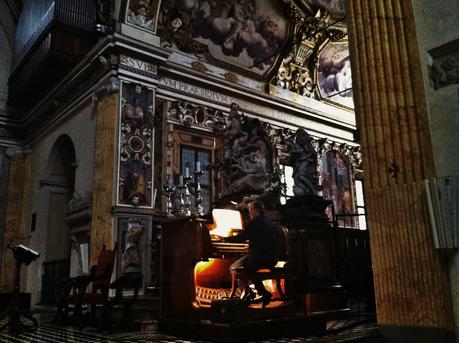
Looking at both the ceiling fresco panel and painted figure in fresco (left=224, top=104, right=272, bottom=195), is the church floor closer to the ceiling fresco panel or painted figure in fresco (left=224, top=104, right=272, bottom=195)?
painted figure in fresco (left=224, top=104, right=272, bottom=195)

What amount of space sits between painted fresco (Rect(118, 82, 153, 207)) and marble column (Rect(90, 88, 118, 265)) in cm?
19

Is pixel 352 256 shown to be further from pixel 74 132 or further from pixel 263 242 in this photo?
pixel 74 132

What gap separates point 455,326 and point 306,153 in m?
5.00

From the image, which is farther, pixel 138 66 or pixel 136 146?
pixel 138 66

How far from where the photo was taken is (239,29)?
13.5 metres

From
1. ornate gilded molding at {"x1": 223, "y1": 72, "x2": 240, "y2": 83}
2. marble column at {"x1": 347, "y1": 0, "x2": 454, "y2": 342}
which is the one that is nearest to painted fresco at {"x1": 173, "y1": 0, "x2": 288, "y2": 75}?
ornate gilded molding at {"x1": 223, "y1": 72, "x2": 240, "y2": 83}

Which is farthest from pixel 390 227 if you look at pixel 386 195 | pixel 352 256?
pixel 352 256

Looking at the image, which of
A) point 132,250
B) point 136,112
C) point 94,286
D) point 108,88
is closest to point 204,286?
point 94,286

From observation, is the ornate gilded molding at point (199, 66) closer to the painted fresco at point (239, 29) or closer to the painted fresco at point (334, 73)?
the painted fresco at point (239, 29)

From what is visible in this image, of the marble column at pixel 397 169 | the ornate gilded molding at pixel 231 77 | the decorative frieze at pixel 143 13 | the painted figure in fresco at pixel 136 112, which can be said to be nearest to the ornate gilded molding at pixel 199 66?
the ornate gilded molding at pixel 231 77

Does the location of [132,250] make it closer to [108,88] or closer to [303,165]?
[108,88]

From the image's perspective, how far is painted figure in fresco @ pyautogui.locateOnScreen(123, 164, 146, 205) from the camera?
31.7ft

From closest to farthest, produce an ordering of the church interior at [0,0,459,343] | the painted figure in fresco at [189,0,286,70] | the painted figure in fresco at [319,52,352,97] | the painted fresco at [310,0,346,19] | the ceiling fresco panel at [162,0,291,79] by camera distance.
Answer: the church interior at [0,0,459,343] < the ceiling fresco panel at [162,0,291,79] < the painted figure in fresco at [189,0,286,70] < the painted fresco at [310,0,346,19] < the painted figure in fresco at [319,52,352,97]

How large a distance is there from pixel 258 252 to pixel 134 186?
5.45 meters
